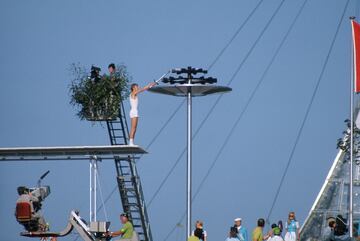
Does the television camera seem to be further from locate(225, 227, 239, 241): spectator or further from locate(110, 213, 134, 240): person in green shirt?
locate(225, 227, 239, 241): spectator

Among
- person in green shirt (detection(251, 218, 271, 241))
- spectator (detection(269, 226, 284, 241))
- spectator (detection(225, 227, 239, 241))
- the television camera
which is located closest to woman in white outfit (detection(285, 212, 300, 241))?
spectator (detection(269, 226, 284, 241))

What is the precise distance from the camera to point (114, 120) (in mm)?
52750

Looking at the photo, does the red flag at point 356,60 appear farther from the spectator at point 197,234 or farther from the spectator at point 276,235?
the spectator at point 197,234

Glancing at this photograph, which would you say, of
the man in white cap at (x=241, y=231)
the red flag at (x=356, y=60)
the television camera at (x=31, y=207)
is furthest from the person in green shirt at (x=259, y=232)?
the red flag at (x=356, y=60)

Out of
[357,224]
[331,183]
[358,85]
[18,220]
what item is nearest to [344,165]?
[331,183]

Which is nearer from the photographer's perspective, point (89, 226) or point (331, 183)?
point (89, 226)

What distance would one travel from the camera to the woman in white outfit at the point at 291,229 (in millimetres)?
52969

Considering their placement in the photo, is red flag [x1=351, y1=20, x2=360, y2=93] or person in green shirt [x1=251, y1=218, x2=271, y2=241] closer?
person in green shirt [x1=251, y1=218, x2=271, y2=241]

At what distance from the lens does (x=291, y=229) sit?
174ft

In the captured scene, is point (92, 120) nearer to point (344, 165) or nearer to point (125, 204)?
point (125, 204)

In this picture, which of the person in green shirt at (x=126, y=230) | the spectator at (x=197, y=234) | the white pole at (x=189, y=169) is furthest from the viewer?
the white pole at (x=189, y=169)

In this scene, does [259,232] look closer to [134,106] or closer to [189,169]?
[189,169]

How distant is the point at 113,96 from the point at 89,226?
561cm

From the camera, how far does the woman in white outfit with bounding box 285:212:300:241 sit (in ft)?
174
